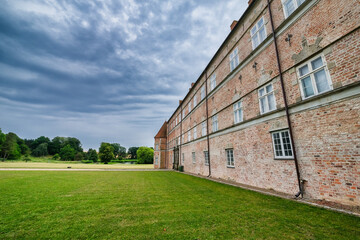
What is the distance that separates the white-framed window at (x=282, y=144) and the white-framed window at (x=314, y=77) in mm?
2187

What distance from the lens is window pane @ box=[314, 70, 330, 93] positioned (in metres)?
6.30

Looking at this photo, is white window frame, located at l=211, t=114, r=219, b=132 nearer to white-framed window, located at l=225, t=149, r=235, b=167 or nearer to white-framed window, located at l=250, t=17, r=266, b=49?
white-framed window, located at l=225, t=149, r=235, b=167

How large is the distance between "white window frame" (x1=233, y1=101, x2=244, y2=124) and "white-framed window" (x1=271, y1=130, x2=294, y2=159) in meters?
3.22

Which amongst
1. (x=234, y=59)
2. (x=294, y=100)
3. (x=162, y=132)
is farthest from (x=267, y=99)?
(x=162, y=132)

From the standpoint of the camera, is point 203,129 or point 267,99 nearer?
point 267,99

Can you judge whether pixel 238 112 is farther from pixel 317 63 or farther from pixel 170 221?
pixel 170 221

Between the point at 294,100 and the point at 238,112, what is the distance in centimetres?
475

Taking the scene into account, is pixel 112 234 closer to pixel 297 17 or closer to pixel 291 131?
pixel 291 131

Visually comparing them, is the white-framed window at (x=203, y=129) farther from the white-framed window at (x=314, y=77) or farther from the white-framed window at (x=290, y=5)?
the white-framed window at (x=290, y=5)

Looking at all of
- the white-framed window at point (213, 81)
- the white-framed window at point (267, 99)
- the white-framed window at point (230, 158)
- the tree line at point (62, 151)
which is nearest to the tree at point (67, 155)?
the tree line at point (62, 151)

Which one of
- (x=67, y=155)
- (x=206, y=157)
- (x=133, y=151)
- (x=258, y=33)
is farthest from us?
(x=133, y=151)

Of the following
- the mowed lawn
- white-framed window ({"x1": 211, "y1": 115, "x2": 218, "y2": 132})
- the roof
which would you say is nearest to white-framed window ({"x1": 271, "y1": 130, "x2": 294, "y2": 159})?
the mowed lawn

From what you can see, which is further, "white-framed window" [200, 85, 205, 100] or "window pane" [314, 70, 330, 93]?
"white-framed window" [200, 85, 205, 100]

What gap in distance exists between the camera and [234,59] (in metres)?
13.1
